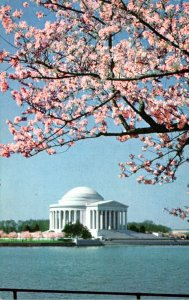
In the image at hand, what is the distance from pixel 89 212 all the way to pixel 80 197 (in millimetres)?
5801

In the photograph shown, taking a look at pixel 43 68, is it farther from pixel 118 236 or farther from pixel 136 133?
pixel 118 236

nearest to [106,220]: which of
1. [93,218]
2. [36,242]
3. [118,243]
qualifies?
[93,218]

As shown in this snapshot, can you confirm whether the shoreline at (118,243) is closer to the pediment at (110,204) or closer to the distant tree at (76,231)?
the distant tree at (76,231)

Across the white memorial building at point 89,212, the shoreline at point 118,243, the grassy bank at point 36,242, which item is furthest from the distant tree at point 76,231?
the white memorial building at point 89,212

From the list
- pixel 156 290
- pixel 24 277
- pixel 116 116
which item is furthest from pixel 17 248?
pixel 116 116

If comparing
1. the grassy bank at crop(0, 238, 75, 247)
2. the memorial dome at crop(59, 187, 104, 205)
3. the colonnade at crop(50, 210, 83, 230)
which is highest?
the memorial dome at crop(59, 187, 104, 205)

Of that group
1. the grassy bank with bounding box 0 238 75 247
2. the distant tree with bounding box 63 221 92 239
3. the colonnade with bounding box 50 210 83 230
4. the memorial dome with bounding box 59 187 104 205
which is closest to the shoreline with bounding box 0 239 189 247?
the grassy bank with bounding box 0 238 75 247

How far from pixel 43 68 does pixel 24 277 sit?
1374 inches

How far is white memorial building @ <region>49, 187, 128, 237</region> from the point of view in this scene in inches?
5084

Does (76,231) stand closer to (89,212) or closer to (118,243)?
(118,243)

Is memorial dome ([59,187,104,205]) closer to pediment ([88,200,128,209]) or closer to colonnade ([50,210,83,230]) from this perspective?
colonnade ([50,210,83,230])

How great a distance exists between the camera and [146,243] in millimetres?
112000

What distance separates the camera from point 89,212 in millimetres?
129125

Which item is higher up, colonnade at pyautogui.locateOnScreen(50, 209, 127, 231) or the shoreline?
colonnade at pyautogui.locateOnScreen(50, 209, 127, 231)
